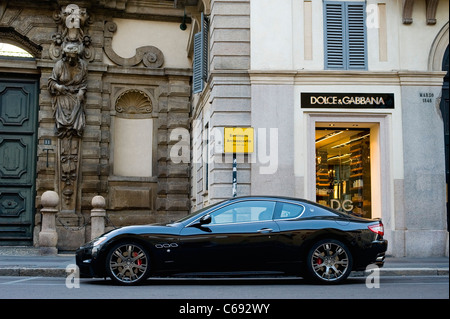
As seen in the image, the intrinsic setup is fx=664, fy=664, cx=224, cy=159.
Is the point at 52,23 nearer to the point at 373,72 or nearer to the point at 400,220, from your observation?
the point at 373,72

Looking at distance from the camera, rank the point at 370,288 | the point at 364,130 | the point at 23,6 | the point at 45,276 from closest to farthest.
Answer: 1. the point at 370,288
2. the point at 45,276
3. the point at 364,130
4. the point at 23,6

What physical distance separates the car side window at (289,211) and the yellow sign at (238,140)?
520 centimetres

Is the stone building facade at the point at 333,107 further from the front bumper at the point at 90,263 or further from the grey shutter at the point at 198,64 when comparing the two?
the front bumper at the point at 90,263

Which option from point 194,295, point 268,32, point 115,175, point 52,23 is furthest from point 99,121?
point 194,295

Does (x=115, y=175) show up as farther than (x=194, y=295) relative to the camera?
Yes

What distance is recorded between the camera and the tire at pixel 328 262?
10531mm

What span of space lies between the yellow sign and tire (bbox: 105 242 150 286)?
20.2 feet

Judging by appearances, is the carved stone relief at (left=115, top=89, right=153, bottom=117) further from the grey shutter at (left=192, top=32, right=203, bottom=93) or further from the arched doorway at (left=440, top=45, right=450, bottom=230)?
the arched doorway at (left=440, top=45, right=450, bottom=230)

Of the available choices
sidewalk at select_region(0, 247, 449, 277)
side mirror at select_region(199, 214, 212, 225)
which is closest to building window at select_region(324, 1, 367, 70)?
Result: sidewalk at select_region(0, 247, 449, 277)

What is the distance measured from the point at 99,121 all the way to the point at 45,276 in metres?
9.34

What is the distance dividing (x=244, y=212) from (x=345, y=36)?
7961 mm

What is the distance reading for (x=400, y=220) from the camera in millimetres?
16344

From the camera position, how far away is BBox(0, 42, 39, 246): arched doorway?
69.1 feet

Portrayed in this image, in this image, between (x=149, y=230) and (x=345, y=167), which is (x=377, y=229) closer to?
(x=149, y=230)
